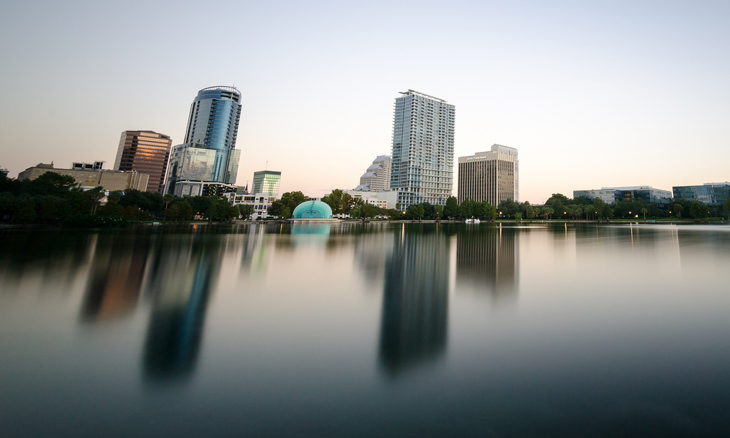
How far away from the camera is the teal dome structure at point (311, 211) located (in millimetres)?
104875

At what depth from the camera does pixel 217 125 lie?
608 feet

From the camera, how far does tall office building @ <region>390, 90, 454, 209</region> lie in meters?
164

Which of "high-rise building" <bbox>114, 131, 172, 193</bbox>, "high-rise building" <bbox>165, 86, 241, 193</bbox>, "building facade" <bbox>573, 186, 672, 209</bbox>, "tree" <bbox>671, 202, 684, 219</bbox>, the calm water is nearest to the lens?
the calm water

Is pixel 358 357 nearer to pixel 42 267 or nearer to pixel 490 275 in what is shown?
pixel 490 275

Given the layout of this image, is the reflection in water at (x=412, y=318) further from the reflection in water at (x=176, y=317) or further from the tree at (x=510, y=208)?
the tree at (x=510, y=208)

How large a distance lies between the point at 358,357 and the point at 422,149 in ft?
552

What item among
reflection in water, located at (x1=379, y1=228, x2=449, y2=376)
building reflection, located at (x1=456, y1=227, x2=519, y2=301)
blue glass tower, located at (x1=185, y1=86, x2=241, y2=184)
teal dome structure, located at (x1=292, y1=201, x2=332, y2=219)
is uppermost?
blue glass tower, located at (x1=185, y1=86, x2=241, y2=184)

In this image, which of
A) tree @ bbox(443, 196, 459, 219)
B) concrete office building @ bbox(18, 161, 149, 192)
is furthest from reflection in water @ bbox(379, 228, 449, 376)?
concrete office building @ bbox(18, 161, 149, 192)

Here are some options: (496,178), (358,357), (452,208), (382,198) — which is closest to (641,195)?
(496,178)

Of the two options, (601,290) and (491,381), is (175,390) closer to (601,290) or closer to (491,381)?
(491,381)

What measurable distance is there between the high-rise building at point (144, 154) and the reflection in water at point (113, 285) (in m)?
218

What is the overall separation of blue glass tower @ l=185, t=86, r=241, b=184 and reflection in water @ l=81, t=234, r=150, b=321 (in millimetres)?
182040

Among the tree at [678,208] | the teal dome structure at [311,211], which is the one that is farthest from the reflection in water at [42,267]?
the tree at [678,208]

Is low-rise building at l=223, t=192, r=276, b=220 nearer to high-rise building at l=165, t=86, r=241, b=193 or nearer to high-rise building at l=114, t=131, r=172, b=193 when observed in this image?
high-rise building at l=165, t=86, r=241, b=193
